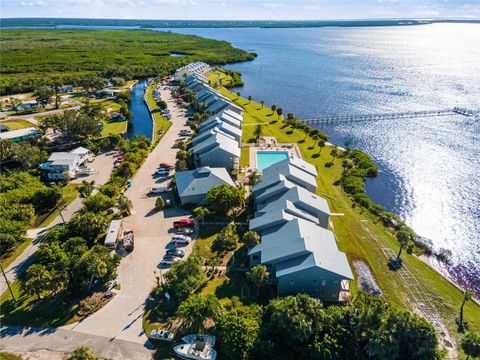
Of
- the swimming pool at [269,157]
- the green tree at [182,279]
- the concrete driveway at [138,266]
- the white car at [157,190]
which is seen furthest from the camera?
the swimming pool at [269,157]

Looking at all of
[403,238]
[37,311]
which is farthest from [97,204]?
→ [403,238]

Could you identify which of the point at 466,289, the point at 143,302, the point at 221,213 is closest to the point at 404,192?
the point at 466,289

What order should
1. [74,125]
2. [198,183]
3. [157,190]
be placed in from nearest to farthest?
[198,183]
[157,190]
[74,125]

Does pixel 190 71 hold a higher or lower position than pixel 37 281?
higher

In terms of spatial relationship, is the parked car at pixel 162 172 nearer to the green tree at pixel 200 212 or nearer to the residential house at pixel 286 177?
the green tree at pixel 200 212

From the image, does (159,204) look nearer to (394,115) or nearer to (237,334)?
(237,334)

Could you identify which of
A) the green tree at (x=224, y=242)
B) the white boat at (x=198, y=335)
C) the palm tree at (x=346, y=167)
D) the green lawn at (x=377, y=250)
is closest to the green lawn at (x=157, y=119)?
the green lawn at (x=377, y=250)

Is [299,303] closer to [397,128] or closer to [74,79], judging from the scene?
[397,128]
